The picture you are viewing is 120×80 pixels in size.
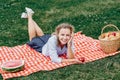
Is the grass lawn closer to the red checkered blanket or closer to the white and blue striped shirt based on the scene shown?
the red checkered blanket

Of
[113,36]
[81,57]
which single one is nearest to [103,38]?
[113,36]

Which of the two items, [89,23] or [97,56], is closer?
[97,56]

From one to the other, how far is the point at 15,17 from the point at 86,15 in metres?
2.72

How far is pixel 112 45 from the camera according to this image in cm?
900

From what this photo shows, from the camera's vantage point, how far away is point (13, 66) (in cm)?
841

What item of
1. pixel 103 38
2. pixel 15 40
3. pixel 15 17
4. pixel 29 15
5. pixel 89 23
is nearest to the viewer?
pixel 103 38

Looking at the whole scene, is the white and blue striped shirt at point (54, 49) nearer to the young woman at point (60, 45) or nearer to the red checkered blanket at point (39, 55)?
the young woman at point (60, 45)

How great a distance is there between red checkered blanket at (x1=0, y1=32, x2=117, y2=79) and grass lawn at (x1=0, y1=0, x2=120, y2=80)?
11.4 inches

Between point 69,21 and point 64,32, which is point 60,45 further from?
point 69,21

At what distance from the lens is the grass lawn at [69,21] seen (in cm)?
802

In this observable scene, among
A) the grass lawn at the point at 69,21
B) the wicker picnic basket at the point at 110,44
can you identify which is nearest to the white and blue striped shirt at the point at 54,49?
the grass lawn at the point at 69,21

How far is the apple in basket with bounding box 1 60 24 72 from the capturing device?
823 centimetres

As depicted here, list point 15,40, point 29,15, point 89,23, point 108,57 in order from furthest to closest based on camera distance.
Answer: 1. point 89,23
2. point 15,40
3. point 29,15
4. point 108,57

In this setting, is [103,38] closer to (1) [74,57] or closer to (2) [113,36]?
(2) [113,36]
